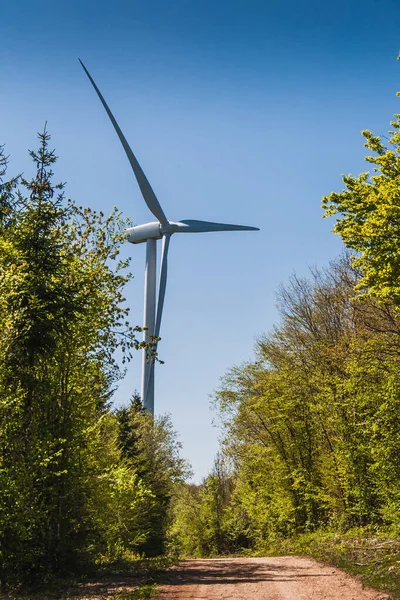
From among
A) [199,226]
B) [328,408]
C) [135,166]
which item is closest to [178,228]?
[199,226]

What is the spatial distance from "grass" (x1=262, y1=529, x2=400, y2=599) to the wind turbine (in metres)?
18.3

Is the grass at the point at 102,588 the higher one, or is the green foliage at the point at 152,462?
the green foliage at the point at 152,462

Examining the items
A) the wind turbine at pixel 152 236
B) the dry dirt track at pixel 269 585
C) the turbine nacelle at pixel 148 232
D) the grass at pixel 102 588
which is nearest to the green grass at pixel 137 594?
the grass at pixel 102 588


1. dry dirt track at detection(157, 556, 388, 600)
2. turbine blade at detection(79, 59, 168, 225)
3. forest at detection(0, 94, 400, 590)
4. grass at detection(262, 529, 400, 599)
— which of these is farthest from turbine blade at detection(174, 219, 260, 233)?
dry dirt track at detection(157, 556, 388, 600)

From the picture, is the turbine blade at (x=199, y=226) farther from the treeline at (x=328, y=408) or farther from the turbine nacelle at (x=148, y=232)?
the treeline at (x=328, y=408)

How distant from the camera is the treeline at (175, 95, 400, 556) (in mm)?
17453

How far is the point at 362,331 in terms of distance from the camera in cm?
2533

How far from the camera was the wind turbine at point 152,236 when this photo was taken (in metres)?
41.2

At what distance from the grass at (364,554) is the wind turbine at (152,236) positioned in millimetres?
18334

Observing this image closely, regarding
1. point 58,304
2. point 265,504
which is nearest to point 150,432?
point 265,504

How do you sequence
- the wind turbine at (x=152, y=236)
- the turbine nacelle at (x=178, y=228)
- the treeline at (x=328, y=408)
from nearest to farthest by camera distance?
the treeline at (x=328, y=408)
the wind turbine at (x=152, y=236)
the turbine nacelle at (x=178, y=228)

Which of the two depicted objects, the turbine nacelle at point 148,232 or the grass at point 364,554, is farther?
the turbine nacelle at point 148,232

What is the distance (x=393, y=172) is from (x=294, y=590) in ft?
37.9

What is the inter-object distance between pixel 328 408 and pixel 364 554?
11207mm
